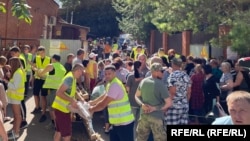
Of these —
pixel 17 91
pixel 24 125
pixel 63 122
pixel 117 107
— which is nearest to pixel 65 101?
pixel 63 122

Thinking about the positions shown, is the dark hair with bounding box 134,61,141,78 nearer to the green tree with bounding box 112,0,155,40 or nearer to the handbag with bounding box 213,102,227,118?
the handbag with bounding box 213,102,227,118

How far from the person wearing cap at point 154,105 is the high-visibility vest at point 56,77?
3267mm

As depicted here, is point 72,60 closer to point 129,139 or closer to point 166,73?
point 166,73

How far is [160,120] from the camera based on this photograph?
19.8 ft

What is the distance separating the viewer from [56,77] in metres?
8.99

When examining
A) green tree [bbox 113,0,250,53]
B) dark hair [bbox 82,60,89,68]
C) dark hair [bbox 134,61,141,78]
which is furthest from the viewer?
green tree [bbox 113,0,250,53]

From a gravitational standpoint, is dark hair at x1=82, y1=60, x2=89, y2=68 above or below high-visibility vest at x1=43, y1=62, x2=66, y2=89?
above

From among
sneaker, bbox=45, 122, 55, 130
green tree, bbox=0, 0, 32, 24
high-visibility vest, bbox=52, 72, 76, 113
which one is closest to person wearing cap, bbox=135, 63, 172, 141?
high-visibility vest, bbox=52, 72, 76, 113

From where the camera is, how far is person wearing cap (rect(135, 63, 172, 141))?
236 inches

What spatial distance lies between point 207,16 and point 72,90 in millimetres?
7282

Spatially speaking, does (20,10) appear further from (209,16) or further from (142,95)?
(209,16)

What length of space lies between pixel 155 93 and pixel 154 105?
0.18m

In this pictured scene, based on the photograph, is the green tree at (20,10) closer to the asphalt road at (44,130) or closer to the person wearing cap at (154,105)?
the person wearing cap at (154,105)

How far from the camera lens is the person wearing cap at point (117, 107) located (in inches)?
234
